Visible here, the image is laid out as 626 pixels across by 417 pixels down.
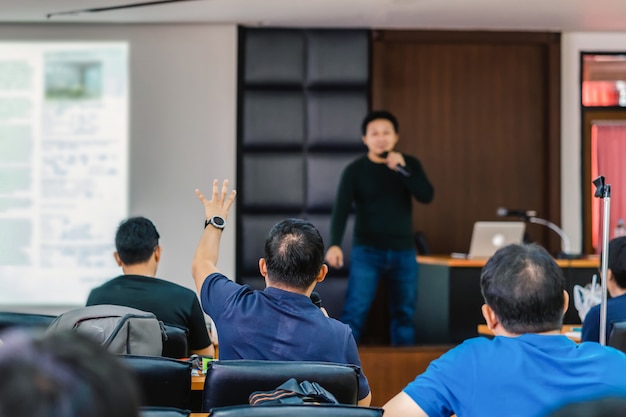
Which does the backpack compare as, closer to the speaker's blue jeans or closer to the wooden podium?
the speaker's blue jeans

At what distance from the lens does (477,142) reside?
7113mm

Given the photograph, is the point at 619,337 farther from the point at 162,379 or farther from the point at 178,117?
the point at 178,117

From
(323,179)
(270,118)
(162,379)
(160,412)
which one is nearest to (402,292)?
(323,179)

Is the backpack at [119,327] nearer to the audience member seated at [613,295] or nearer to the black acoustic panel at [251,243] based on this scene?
the audience member seated at [613,295]

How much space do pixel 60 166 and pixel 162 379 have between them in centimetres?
503

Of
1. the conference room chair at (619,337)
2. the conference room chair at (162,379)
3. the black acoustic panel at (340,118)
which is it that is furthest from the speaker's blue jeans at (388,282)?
the conference room chair at (162,379)

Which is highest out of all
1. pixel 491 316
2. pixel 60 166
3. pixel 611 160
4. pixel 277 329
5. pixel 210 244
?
pixel 611 160

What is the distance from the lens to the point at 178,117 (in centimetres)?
698

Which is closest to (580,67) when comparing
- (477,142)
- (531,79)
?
(531,79)

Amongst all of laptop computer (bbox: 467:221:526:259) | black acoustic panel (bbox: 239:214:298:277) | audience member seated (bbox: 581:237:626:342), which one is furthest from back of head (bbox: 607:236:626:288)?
black acoustic panel (bbox: 239:214:298:277)

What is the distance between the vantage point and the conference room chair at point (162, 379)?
2.21 m

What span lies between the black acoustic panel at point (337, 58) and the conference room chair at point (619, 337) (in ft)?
14.7

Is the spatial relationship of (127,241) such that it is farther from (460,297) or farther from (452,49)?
(452,49)

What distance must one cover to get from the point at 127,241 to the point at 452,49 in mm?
4298
